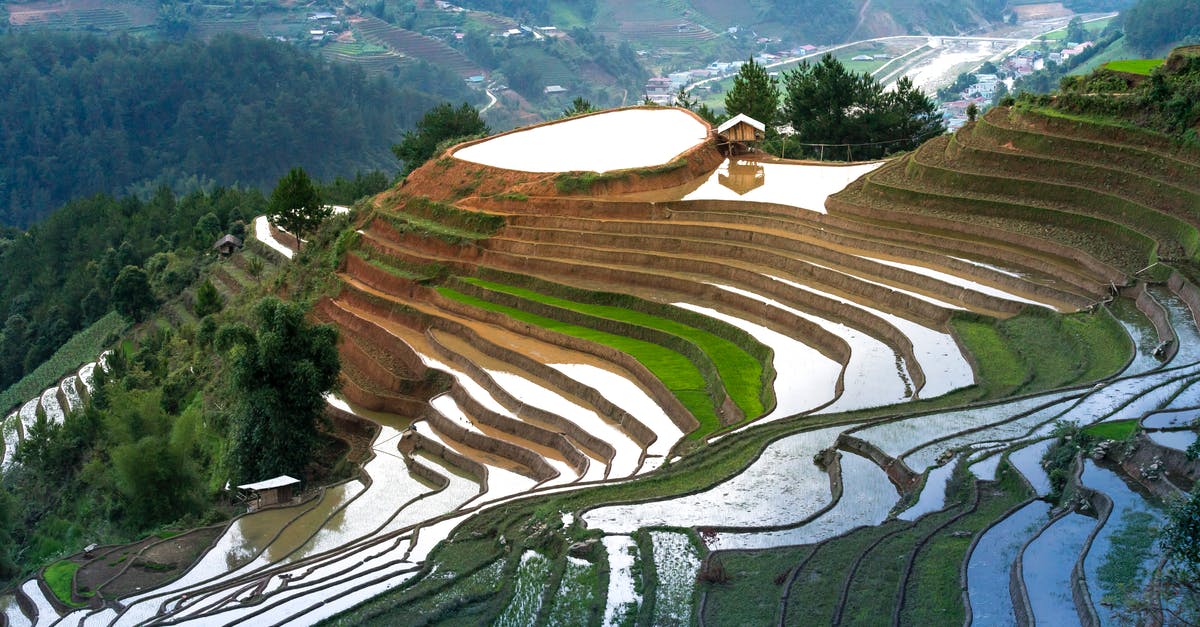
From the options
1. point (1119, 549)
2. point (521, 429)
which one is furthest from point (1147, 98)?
point (1119, 549)

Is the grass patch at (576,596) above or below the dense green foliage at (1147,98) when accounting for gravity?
below

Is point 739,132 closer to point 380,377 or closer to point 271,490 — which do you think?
point 380,377

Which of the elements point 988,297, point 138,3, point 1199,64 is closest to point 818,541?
point 988,297

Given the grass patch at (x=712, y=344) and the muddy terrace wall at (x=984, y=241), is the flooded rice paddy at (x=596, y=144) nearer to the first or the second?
the grass patch at (x=712, y=344)

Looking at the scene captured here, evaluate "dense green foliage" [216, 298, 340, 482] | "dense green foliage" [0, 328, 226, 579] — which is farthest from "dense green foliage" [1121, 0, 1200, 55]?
"dense green foliage" [216, 298, 340, 482]

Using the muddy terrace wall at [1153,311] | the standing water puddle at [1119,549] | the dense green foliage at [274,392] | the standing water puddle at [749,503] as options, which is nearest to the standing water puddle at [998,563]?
the standing water puddle at [1119,549]

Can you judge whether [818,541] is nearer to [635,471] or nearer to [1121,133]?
[635,471]
